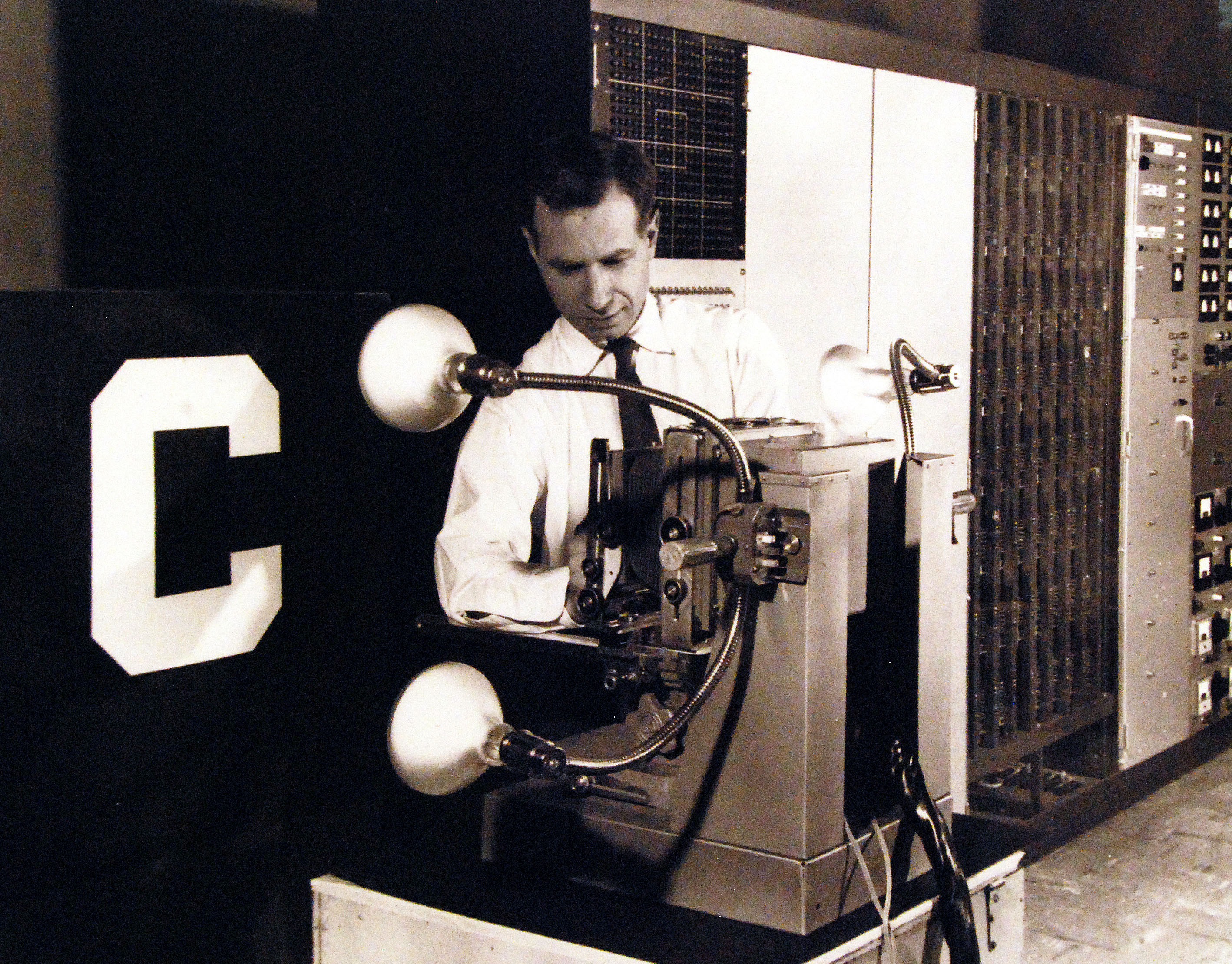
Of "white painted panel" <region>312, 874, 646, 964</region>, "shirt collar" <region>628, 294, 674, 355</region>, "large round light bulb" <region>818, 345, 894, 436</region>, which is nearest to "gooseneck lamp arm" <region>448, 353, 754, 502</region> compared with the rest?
"large round light bulb" <region>818, 345, 894, 436</region>

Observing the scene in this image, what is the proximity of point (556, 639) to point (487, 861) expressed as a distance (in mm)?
319

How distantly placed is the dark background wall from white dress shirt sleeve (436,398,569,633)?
40mm

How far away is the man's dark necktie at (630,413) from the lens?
2.60 meters

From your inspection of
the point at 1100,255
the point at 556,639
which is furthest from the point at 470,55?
the point at 1100,255

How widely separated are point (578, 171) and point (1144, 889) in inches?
101

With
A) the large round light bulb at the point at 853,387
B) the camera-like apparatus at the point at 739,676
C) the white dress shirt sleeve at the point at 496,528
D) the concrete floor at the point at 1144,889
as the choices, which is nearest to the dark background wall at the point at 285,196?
the white dress shirt sleeve at the point at 496,528

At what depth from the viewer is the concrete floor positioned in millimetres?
3484

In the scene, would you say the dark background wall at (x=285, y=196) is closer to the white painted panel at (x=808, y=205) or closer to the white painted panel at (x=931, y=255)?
the white painted panel at (x=808, y=205)

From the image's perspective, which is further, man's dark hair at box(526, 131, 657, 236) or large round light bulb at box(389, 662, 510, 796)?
man's dark hair at box(526, 131, 657, 236)

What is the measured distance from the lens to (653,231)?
9.04 ft

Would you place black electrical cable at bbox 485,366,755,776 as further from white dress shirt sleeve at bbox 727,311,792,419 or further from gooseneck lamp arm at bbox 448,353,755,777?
white dress shirt sleeve at bbox 727,311,792,419

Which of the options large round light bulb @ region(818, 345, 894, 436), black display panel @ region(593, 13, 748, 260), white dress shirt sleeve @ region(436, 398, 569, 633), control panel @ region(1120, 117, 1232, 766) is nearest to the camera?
large round light bulb @ region(818, 345, 894, 436)

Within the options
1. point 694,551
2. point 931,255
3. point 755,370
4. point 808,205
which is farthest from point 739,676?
point 931,255

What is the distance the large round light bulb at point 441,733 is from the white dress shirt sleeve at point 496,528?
69 cm
